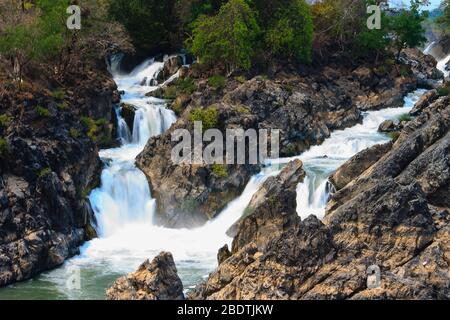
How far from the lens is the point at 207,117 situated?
1468 inches

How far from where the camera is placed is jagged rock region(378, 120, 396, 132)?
150 ft

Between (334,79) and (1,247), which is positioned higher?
(334,79)

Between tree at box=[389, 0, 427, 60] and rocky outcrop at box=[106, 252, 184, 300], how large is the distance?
141 feet

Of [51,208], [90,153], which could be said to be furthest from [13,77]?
[51,208]

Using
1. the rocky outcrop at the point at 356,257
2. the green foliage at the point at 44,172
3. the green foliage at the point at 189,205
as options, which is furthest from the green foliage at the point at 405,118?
the green foliage at the point at 44,172

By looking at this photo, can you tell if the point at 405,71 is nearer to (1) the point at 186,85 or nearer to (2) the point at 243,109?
(1) the point at 186,85

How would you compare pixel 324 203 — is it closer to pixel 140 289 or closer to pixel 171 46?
pixel 140 289

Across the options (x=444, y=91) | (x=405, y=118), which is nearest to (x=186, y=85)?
(x=405, y=118)

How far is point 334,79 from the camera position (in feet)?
176

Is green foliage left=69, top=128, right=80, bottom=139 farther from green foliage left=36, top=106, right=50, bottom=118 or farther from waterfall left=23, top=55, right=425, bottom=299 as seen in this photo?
waterfall left=23, top=55, right=425, bottom=299

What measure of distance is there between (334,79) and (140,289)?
37.6 meters

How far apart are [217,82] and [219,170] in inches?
475

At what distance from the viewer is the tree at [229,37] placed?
47438 millimetres

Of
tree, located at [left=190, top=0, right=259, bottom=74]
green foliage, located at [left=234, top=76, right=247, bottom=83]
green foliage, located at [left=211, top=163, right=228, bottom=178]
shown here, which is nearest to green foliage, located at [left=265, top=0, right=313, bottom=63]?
tree, located at [left=190, top=0, right=259, bottom=74]
